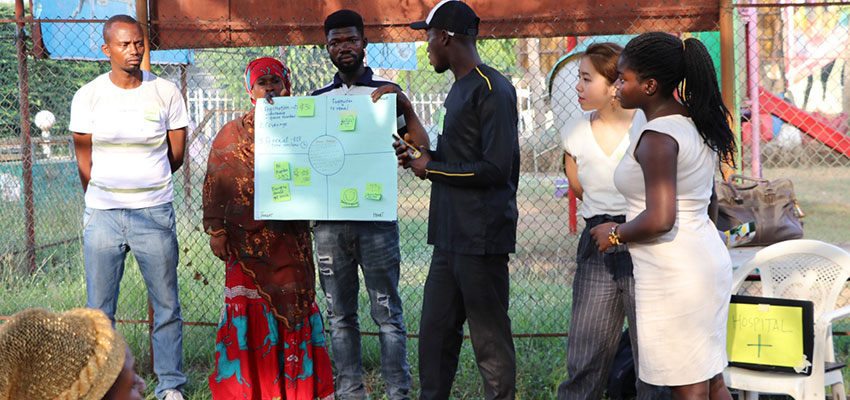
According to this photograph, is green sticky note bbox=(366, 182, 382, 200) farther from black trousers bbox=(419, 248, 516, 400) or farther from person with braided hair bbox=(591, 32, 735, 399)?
person with braided hair bbox=(591, 32, 735, 399)

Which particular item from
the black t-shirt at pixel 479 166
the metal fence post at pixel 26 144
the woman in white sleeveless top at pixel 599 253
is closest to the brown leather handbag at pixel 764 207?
the woman in white sleeveless top at pixel 599 253

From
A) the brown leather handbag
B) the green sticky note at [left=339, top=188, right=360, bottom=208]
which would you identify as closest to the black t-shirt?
the green sticky note at [left=339, top=188, right=360, bottom=208]

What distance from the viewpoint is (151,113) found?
4660 millimetres

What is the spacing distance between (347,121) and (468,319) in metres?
1.29

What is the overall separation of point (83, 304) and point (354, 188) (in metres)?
3.29

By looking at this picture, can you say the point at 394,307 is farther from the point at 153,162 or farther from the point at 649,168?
the point at 649,168

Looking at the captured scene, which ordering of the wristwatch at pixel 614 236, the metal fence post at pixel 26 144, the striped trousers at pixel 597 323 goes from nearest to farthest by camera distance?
1. the wristwatch at pixel 614 236
2. the striped trousers at pixel 597 323
3. the metal fence post at pixel 26 144

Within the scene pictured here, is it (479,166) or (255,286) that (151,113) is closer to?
(255,286)

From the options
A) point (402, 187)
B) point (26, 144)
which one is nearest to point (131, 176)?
point (26, 144)

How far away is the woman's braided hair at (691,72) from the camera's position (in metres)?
3.11

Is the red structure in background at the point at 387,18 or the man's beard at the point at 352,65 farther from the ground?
the red structure in background at the point at 387,18

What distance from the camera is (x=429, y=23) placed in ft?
13.0

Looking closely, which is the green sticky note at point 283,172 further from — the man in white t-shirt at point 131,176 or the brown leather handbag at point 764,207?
the brown leather handbag at point 764,207

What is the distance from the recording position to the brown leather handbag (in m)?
5.29
